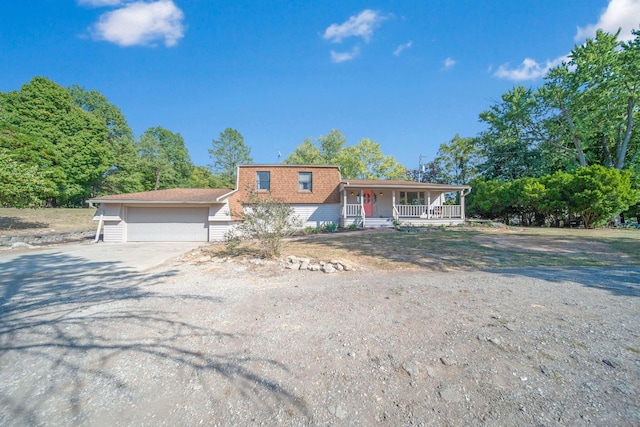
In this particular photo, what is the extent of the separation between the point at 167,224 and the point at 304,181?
8.46 meters

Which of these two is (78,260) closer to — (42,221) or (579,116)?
(42,221)

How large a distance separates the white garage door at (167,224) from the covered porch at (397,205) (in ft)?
27.6

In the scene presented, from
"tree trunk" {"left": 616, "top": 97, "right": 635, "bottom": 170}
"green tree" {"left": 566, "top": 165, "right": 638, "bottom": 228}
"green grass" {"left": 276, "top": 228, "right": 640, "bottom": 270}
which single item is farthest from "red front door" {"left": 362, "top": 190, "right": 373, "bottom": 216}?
"tree trunk" {"left": 616, "top": 97, "right": 635, "bottom": 170}

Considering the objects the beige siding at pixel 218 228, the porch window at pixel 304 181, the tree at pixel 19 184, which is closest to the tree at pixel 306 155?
the porch window at pixel 304 181

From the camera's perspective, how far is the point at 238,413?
6.08ft

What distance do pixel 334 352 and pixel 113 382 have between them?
2.00 m

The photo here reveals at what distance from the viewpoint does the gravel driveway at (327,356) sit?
72.9 inches

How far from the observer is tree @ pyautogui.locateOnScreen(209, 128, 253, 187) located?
34.8 m

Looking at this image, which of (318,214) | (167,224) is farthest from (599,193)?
(167,224)

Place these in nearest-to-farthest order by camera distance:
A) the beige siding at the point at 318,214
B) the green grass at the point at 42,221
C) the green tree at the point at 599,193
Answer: the green tree at the point at 599,193 < the green grass at the point at 42,221 < the beige siding at the point at 318,214

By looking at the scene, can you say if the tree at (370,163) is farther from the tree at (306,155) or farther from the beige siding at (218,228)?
the beige siding at (218,228)

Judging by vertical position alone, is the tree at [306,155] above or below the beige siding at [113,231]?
above

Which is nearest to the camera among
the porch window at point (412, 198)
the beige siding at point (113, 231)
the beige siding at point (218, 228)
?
the beige siding at point (113, 231)

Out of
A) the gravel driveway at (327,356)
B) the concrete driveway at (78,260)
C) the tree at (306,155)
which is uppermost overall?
the tree at (306,155)
